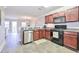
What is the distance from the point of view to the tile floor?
201cm

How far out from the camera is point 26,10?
78.4 inches

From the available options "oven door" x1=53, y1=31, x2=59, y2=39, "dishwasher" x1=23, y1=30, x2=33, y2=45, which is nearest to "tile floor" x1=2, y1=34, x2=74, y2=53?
"dishwasher" x1=23, y1=30, x2=33, y2=45

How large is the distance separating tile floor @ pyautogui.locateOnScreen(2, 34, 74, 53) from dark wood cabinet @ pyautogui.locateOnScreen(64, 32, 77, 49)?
7.3 inches

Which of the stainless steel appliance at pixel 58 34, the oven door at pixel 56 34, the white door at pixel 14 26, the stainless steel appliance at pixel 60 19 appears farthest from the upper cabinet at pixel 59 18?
the white door at pixel 14 26

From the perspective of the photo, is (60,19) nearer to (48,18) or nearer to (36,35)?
(48,18)

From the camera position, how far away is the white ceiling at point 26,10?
1907mm

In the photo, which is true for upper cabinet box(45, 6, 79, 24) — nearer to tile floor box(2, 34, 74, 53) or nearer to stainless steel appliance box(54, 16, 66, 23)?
stainless steel appliance box(54, 16, 66, 23)

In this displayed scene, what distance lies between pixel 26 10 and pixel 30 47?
83 cm

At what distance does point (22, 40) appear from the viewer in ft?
7.63

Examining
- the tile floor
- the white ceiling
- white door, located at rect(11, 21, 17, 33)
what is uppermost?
the white ceiling

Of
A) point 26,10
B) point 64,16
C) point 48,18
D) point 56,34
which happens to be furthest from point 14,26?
point 64,16

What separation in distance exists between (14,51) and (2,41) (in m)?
0.44
